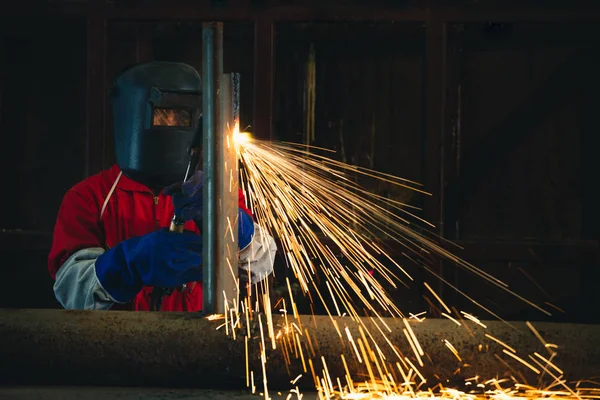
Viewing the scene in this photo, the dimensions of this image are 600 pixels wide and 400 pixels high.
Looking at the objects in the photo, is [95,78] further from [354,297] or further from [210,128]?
[210,128]

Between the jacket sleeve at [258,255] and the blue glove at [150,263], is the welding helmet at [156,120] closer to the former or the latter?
the blue glove at [150,263]

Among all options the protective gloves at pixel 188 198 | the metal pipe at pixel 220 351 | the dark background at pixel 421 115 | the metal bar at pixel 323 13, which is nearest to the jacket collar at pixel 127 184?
the protective gloves at pixel 188 198

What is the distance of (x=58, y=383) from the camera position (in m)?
2.02

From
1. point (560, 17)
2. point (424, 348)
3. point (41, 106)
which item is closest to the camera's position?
point (424, 348)

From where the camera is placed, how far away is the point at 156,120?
8.35ft

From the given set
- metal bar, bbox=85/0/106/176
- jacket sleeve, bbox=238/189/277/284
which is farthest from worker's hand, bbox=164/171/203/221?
metal bar, bbox=85/0/106/176

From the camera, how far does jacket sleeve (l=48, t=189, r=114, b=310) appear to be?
2.44 meters

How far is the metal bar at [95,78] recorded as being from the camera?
3.89 m

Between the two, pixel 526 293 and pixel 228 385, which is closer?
pixel 228 385

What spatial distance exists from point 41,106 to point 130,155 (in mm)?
1871

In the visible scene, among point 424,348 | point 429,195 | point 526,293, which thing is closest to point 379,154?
point 429,195

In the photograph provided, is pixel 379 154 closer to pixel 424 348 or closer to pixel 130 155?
pixel 130 155

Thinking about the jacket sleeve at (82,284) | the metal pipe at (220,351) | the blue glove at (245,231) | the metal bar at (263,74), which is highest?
the metal bar at (263,74)

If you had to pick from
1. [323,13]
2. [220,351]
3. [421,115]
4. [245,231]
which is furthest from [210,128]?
[421,115]
